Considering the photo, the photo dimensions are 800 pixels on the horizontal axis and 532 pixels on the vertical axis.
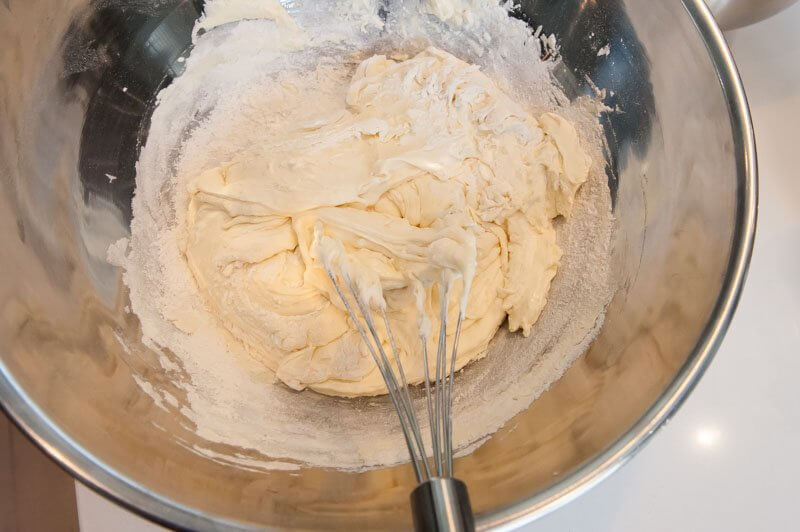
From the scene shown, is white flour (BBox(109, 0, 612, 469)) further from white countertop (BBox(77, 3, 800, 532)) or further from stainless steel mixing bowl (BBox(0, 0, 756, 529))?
white countertop (BBox(77, 3, 800, 532))

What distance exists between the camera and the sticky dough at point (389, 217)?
1134mm

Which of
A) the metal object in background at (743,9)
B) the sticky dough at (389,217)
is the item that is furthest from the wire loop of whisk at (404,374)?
the metal object in background at (743,9)

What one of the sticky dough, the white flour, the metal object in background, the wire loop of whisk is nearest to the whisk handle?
the wire loop of whisk

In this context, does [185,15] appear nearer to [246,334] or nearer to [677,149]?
[246,334]

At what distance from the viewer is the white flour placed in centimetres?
102

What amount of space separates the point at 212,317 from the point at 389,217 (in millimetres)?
471

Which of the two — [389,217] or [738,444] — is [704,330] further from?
[389,217]

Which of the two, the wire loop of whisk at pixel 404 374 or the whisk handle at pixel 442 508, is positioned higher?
the wire loop of whisk at pixel 404 374

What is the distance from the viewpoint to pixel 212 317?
119 centimetres

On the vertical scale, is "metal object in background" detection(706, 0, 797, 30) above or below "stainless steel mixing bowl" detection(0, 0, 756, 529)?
above

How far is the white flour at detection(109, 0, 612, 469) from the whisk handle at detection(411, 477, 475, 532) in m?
0.32

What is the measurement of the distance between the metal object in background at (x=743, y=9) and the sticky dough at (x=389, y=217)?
417 millimetres

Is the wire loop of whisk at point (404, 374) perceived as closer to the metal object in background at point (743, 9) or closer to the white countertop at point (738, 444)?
the white countertop at point (738, 444)

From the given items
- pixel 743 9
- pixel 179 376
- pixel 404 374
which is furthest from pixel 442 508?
pixel 743 9
